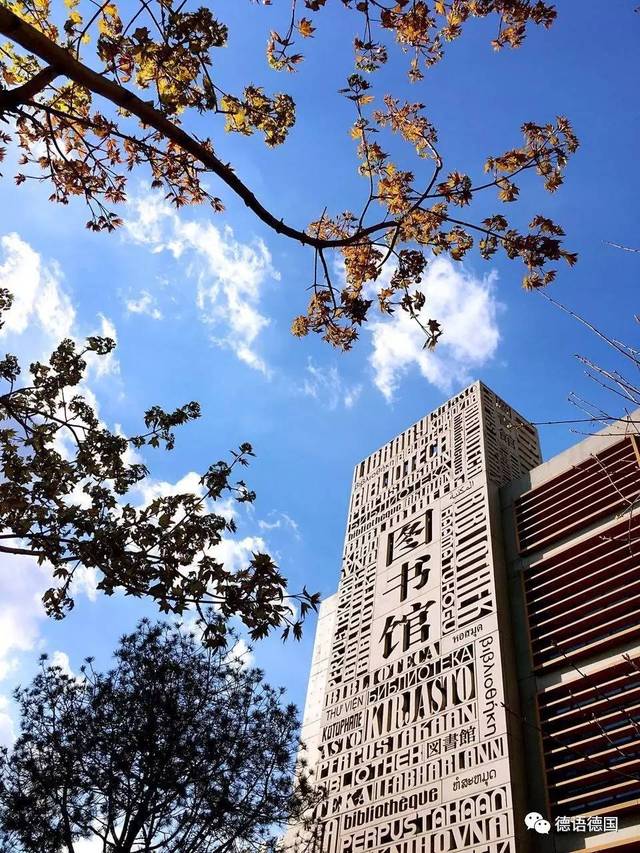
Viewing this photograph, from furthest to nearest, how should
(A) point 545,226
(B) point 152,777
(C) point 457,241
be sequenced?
1. (B) point 152,777
2. (C) point 457,241
3. (A) point 545,226

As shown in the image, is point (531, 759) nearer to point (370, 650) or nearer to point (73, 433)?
point (370, 650)

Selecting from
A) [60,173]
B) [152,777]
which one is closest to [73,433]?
[60,173]

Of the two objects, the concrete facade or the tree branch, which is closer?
the tree branch

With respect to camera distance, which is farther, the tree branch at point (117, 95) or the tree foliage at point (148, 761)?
the tree foliage at point (148, 761)

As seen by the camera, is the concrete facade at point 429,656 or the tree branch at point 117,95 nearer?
the tree branch at point 117,95

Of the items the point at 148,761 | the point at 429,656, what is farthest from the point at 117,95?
the point at 429,656

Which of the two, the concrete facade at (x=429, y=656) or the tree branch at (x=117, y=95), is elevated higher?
the concrete facade at (x=429, y=656)

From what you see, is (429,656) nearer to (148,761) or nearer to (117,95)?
(148,761)

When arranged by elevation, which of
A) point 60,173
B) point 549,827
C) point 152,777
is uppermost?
point 60,173

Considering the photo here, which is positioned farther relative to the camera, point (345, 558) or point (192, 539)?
point (345, 558)

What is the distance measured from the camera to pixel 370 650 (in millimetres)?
21016

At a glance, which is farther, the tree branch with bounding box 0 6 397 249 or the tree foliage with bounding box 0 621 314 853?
the tree foliage with bounding box 0 621 314 853

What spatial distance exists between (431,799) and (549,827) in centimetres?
296

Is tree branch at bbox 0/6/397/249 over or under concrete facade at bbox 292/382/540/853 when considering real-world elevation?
under
